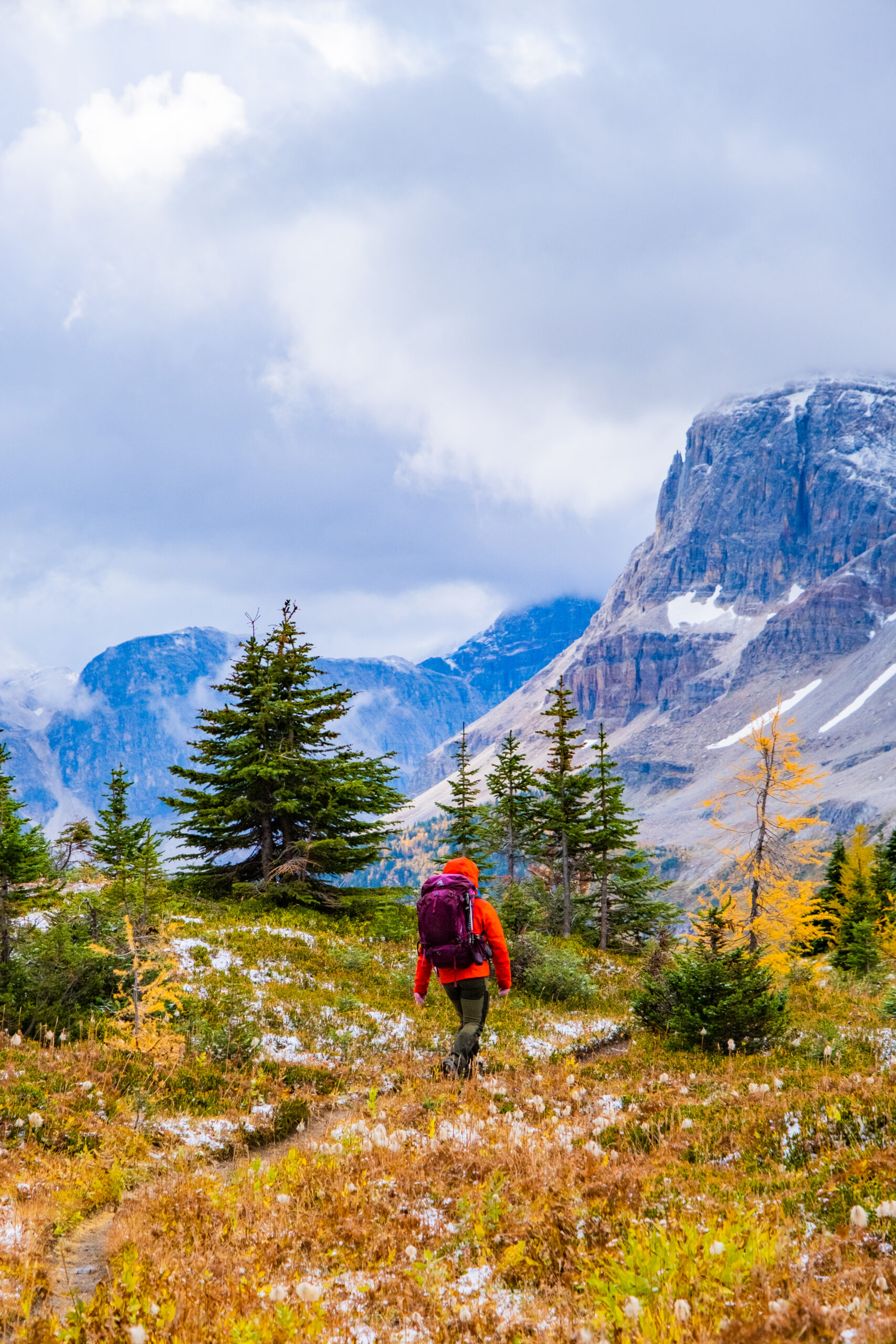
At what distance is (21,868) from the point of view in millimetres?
10984

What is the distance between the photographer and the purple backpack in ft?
29.7

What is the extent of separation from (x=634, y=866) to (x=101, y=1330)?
34429mm

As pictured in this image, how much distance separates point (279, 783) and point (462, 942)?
50.5ft

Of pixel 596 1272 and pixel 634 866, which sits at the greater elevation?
pixel 596 1272

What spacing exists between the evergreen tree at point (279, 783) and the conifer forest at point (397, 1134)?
1.00 m

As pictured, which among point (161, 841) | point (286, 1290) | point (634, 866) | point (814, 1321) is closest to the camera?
point (814, 1321)

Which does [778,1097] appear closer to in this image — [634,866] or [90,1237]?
[90,1237]

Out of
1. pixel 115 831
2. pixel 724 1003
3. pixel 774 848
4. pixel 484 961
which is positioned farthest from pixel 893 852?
pixel 484 961

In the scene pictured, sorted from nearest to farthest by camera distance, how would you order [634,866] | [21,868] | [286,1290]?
1. [286,1290]
2. [21,868]
3. [634,866]

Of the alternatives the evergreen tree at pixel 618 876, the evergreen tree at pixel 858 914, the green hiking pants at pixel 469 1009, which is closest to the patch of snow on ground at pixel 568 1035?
the green hiking pants at pixel 469 1009

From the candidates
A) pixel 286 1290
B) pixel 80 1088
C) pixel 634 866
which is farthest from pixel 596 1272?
pixel 634 866

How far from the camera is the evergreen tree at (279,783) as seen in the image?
74.8 ft

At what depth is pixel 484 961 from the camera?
30.3ft

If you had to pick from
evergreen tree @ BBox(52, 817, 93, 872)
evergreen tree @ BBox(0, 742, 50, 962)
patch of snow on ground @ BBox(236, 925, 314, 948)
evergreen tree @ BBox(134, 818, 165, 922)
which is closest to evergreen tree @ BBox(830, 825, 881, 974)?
patch of snow on ground @ BBox(236, 925, 314, 948)
